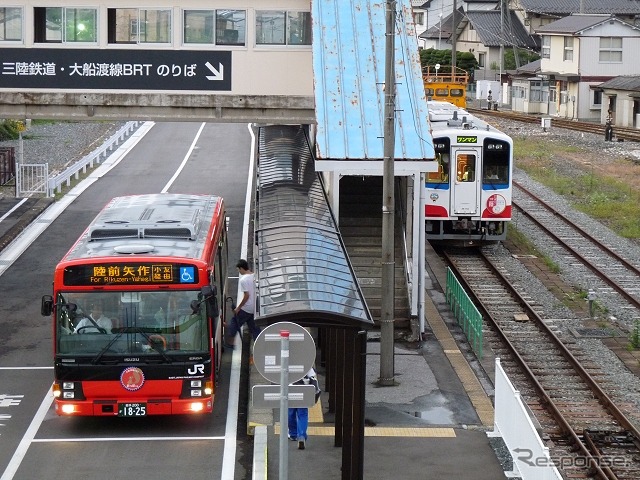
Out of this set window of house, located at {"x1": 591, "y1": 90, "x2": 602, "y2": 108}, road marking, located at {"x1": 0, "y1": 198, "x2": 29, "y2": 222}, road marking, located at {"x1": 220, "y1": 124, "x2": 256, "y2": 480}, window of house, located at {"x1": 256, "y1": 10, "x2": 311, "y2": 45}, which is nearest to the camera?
road marking, located at {"x1": 220, "y1": 124, "x2": 256, "y2": 480}

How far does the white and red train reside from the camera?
26.7 meters

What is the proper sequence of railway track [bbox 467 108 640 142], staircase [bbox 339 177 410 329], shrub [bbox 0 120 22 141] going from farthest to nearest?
railway track [bbox 467 108 640 142] → shrub [bbox 0 120 22 141] → staircase [bbox 339 177 410 329]

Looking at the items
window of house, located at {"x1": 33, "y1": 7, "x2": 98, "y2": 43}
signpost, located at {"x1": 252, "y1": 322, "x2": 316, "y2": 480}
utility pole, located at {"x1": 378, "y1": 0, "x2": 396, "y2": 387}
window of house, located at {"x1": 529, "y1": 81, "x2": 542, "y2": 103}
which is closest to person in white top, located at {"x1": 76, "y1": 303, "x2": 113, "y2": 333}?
utility pole, located at {"x1": 378, "y1": 0, "x2": 396, "y2": 387}

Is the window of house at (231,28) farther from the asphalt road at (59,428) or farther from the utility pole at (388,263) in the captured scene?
the utility pole at (388,263)

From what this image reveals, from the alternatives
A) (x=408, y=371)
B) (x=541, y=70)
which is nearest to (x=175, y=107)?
(x=408, y=371)

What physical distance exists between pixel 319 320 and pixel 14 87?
12.2 meters

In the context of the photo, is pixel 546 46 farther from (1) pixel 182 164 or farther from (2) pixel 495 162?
(2) pixel 495 162

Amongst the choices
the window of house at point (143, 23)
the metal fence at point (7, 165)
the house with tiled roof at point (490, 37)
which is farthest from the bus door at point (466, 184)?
the house with tiled roof at point (490, 37)

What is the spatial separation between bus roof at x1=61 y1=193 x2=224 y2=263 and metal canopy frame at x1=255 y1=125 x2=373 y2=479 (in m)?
0.85

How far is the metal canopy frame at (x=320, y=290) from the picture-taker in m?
12.3

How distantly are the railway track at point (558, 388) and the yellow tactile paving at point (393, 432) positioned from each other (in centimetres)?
132

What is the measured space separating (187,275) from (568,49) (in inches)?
2216

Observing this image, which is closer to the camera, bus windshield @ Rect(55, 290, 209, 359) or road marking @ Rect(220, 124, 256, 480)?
road marking @ Rect(220, 124, 256, 480)

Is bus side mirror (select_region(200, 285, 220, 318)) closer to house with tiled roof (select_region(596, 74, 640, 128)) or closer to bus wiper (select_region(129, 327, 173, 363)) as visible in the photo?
bus wiper (select_region(129, 327, 173, 363))
